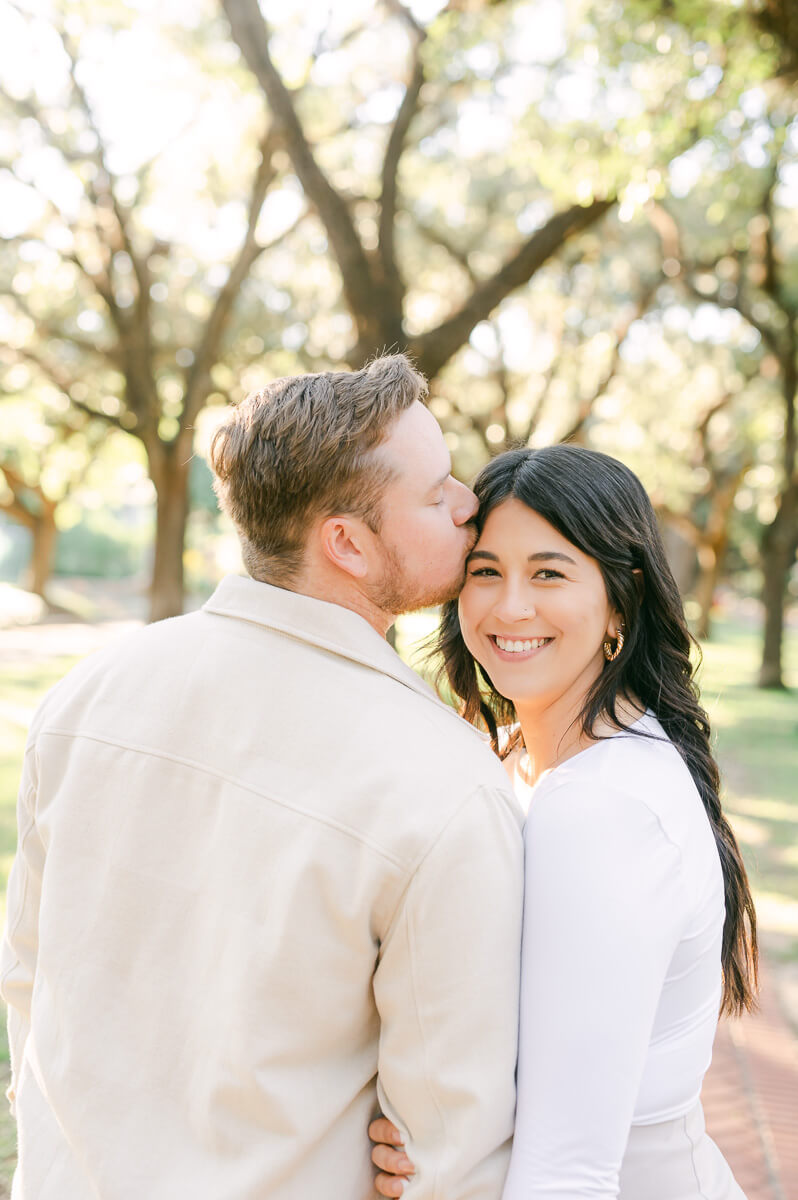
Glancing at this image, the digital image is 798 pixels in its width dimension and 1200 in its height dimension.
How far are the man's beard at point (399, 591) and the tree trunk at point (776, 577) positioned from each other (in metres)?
15.1

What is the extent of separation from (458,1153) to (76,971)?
0.69 metres

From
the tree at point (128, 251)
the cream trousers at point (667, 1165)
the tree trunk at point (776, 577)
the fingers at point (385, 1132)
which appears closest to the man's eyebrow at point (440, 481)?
the fingers at point (385, 1132)

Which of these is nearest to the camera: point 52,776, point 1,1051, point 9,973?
point 52,776

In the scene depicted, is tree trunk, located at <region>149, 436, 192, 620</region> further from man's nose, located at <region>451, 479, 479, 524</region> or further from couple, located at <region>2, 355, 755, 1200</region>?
couple, located at <region>2, 355, 755, 1200</region>

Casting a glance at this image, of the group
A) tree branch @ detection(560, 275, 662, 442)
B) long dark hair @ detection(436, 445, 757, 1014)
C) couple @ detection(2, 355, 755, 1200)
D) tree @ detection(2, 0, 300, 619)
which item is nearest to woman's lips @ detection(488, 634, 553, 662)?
long dark hair @ detection(436, 445, 757, 1014)

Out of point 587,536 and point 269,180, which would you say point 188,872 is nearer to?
point 587,536

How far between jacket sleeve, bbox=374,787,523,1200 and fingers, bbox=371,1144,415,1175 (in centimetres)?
3

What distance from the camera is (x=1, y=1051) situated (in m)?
3.82

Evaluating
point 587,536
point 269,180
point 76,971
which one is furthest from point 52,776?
point 269,180

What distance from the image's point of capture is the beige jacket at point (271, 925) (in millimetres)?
1523

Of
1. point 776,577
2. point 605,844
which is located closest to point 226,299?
point 776,577

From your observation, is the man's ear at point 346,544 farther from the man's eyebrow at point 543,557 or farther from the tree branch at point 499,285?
the tree branch at point 499,285

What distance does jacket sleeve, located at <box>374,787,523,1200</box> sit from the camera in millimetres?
1511

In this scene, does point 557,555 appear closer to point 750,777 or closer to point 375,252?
point 375,252
